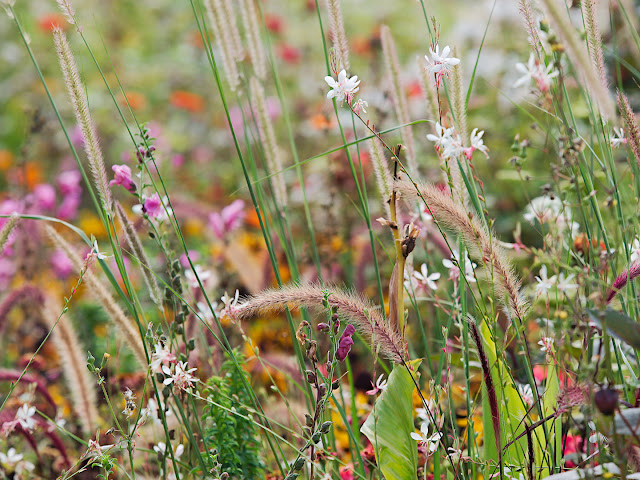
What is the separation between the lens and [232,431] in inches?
50.0

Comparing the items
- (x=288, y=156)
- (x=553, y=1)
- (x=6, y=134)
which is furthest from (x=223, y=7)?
(x=6, y=134)

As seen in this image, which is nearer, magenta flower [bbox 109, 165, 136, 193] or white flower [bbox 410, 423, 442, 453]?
white flower [bbox 410, 423, 442, 453]

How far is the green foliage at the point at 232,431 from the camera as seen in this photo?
1.25 meters

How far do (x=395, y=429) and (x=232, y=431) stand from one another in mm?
371

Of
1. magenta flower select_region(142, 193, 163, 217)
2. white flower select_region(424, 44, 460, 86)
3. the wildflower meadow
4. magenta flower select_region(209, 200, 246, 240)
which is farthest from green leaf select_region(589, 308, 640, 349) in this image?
magenta flower select_region(209, 200, 246, 240)

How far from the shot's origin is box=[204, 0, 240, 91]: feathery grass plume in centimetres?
131

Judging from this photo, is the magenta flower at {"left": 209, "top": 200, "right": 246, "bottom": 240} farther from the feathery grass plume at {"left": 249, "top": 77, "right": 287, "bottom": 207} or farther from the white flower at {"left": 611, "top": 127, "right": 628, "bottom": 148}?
the white flower at {"left": 611, "top": 127, "right": 628, "bottom": 148}

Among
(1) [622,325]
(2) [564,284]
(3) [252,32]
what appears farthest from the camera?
(3) [252,32]

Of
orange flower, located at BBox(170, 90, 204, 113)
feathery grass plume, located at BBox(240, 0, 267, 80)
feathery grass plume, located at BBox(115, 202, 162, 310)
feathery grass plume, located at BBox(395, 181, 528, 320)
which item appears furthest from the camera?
orange flower, located at BBox(170, 90, 204, 113)

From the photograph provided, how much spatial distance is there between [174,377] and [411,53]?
4.35 metres

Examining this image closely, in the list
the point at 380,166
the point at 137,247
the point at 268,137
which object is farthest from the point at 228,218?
the point at 380,166

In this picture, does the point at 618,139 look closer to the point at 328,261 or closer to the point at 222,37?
the point at 222,37

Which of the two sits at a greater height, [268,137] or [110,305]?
[268,137]

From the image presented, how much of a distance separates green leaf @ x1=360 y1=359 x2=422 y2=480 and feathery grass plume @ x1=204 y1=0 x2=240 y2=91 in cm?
74
